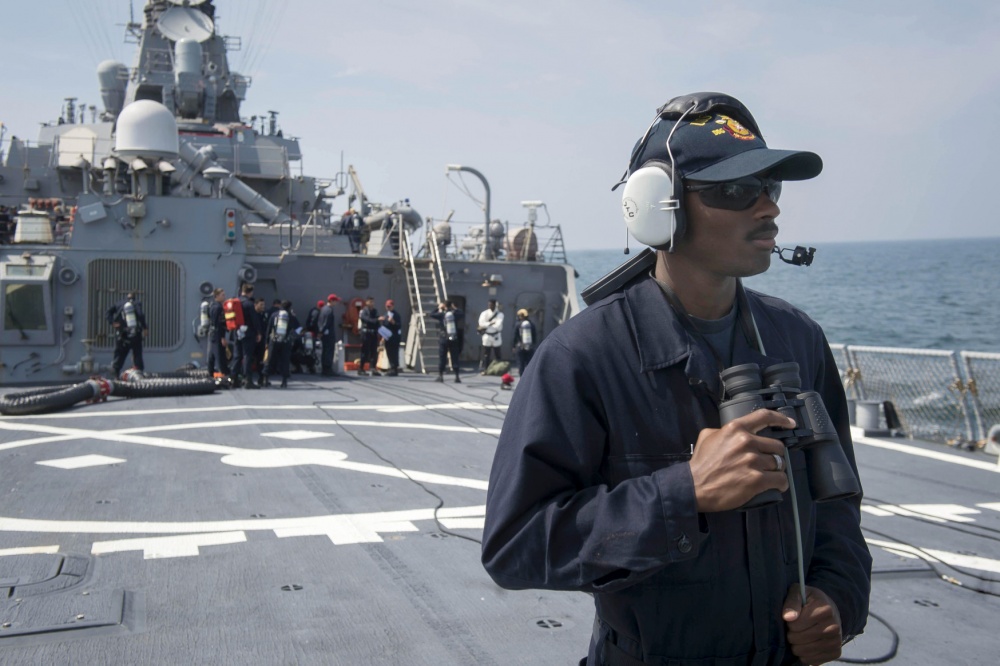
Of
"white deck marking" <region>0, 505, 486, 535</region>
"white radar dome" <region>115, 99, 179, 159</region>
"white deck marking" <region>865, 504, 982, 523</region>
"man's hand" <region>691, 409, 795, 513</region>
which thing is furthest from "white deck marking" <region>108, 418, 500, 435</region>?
"man's hand" <region>691, 409, 795, 513</region>

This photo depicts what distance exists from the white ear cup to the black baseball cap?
4 centimetres

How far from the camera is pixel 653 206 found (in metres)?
1.93

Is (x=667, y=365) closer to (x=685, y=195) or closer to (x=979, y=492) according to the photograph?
(x=685, y=195)

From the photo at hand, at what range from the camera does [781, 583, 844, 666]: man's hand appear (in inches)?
71.4

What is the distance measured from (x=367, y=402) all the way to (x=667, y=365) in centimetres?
1059

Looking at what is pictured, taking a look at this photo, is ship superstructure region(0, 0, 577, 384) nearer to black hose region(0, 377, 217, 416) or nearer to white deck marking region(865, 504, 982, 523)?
black hose region(0, 377, 217, 416)

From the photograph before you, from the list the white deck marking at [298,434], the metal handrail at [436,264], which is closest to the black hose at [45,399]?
the white deck marking at [298,434]

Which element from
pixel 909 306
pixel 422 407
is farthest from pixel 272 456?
pixel 909 306

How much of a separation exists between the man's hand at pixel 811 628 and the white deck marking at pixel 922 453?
6.43 metres

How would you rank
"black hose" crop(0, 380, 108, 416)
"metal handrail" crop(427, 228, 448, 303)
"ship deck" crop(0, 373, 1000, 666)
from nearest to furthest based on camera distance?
"ship deck" crop(0, 373, 1000, 666)
"black hose" crop(0, 380, 108, 416)
"metal handrail" crop(427, 228, 448, 303)

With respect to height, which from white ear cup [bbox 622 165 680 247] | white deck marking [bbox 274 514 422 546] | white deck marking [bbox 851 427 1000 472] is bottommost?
white deck marking [bbox 851 427 1000 472]

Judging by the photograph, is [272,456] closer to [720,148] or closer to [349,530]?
[349,530]

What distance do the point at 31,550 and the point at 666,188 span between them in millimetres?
4563

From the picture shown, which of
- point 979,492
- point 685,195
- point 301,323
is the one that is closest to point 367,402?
point 301,323
